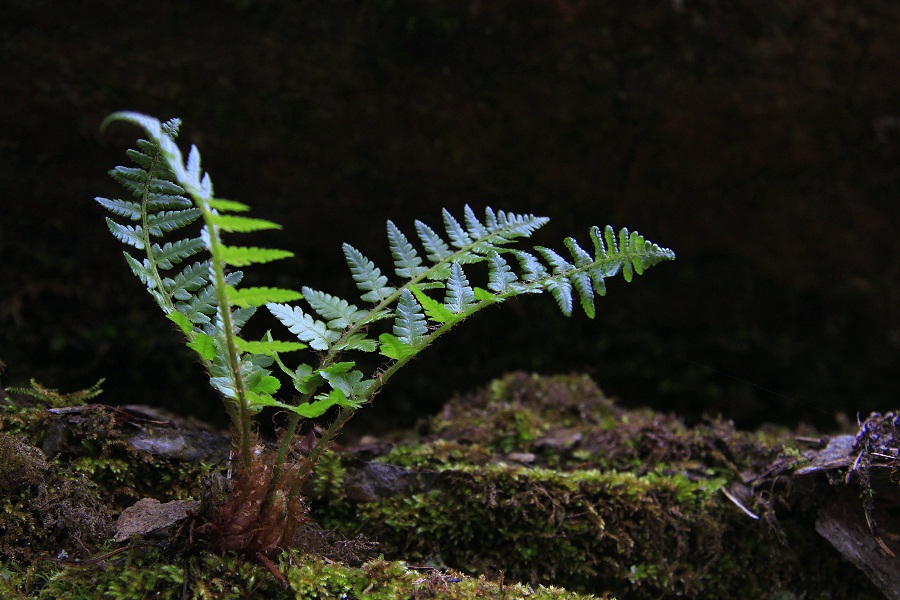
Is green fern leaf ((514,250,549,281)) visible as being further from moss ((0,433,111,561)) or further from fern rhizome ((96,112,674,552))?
moss ((0,433,111,561))

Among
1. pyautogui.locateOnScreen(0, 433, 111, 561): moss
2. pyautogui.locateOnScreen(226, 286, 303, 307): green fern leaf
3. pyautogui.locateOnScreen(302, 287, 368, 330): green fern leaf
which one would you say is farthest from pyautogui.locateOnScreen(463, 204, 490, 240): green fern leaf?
pyautogui.locateOnScreen(0, 433, 111, 561): moss

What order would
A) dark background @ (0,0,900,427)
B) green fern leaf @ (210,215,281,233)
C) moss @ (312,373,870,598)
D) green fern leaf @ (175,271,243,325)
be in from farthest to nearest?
dark background @ (0,0,900,427) → moss @ (312,373,870,598) → green fern leaf @ (175,271,243,325) → green fern leaf @ (210,215,281,233)

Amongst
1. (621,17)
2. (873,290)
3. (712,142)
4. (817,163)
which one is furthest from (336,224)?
(873,290)

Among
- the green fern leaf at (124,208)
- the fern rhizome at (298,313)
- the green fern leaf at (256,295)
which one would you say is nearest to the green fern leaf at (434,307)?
the fern rhizome at (298,313)

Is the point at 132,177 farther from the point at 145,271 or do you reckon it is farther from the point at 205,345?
the point at 205,345

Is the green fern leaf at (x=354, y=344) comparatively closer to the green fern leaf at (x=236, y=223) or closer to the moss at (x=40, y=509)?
the green fern leaf at (x=236, y=223)

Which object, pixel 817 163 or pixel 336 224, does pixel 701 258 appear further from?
pixel 336 224
